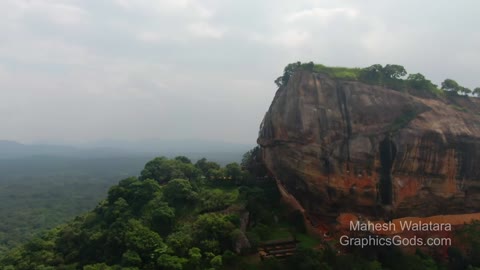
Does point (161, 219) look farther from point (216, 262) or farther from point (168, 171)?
point (168, 171)

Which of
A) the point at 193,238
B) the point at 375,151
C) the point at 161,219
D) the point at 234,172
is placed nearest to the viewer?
the point at 193,238

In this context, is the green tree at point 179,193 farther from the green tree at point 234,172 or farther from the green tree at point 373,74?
the green tree at point 373,74

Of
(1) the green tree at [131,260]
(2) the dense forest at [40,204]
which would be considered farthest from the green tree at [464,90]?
(2) the dense forest at [40,204]

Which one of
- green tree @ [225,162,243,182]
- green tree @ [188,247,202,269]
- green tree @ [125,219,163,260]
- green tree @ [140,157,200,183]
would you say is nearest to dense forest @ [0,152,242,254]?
green tree @ [140,157,200,183]

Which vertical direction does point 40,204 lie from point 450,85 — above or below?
below

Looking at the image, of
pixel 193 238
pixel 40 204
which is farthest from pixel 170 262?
pixel 40 204
